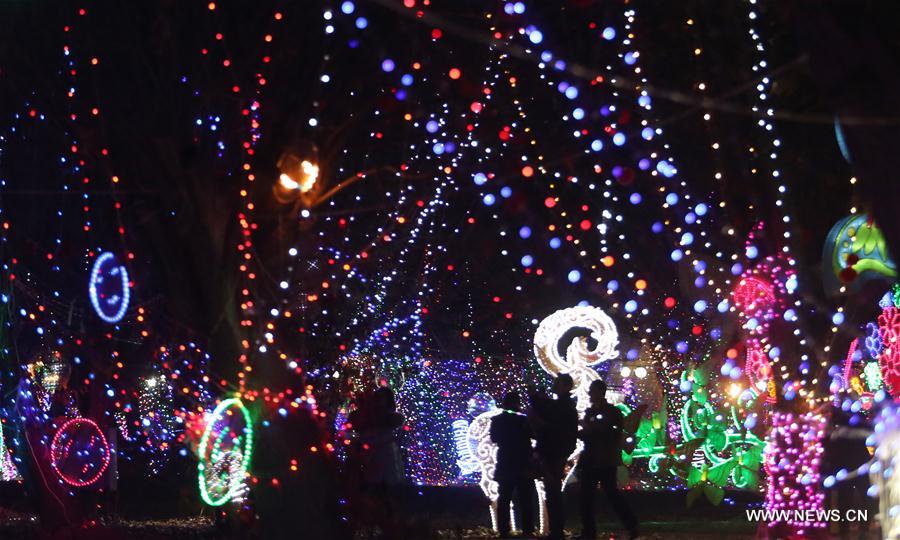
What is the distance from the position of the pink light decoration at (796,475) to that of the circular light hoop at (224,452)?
17.9 feet

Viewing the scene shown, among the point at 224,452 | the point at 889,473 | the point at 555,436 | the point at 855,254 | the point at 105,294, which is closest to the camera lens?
the point at 889,473

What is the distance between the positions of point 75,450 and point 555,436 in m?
7.79

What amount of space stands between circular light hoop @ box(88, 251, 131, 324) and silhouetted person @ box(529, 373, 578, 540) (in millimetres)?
3955

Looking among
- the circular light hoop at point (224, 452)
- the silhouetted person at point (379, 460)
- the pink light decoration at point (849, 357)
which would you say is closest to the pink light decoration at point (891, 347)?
the pink light decoration at point (849, 357)

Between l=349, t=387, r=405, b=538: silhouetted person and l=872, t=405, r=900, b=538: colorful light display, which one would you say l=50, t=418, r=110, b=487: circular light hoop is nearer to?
l=349, t=387, r=405, b=538: silhouetted person

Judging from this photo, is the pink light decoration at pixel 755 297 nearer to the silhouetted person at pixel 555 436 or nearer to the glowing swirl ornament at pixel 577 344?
the glowing swirl ornament at pixel 577 344

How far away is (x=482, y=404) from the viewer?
20.4 meters

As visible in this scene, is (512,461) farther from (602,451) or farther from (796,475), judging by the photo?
(796,475)

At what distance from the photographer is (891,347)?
14.5m

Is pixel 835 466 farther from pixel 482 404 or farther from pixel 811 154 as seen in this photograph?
pixel 482 404

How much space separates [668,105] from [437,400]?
871cm

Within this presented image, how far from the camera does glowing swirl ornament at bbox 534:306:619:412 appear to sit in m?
14.6

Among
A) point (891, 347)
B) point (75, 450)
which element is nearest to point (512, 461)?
point (891, 347)

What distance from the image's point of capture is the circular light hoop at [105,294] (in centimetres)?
1178
